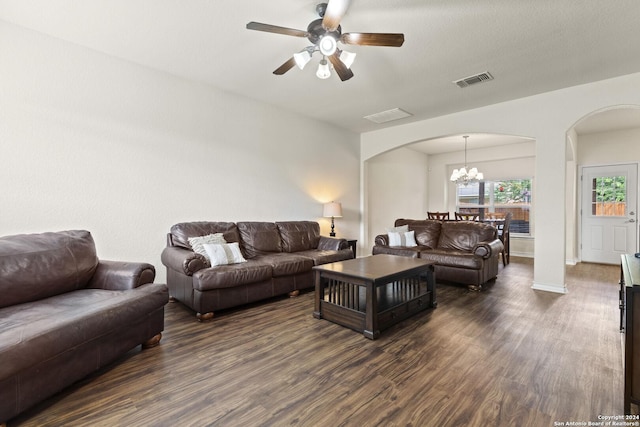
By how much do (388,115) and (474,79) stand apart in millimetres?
1590

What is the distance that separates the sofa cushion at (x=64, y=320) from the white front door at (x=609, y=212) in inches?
310

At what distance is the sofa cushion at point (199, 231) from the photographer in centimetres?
348

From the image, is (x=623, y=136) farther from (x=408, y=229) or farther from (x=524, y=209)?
(x=408, y=229)

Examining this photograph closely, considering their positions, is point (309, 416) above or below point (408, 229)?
below

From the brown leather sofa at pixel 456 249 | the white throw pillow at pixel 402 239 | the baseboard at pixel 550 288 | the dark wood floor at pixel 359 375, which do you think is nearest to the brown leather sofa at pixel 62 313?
the dark wood floor at pixel 359 375

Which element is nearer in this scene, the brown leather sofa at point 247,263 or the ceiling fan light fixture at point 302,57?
the ceiling fan light fixture at point 302,57

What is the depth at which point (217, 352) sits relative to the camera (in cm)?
228

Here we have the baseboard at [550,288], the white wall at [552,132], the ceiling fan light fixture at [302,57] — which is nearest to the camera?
the ceiling fan light fixture at [302,57]

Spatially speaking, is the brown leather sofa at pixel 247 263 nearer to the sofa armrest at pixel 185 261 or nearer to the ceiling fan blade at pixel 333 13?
the sofa armrest at pixel 185 261

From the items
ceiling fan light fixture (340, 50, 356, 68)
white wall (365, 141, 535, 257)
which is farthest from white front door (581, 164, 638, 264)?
ceiling fan light fixture (340, 50, 356, 68)

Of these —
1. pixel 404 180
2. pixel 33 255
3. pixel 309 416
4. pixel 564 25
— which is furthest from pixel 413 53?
pixel 404 180

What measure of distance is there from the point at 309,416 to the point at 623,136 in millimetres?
7744

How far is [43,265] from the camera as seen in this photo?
7.26 ft

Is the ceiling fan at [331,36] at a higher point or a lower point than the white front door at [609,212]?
higher
